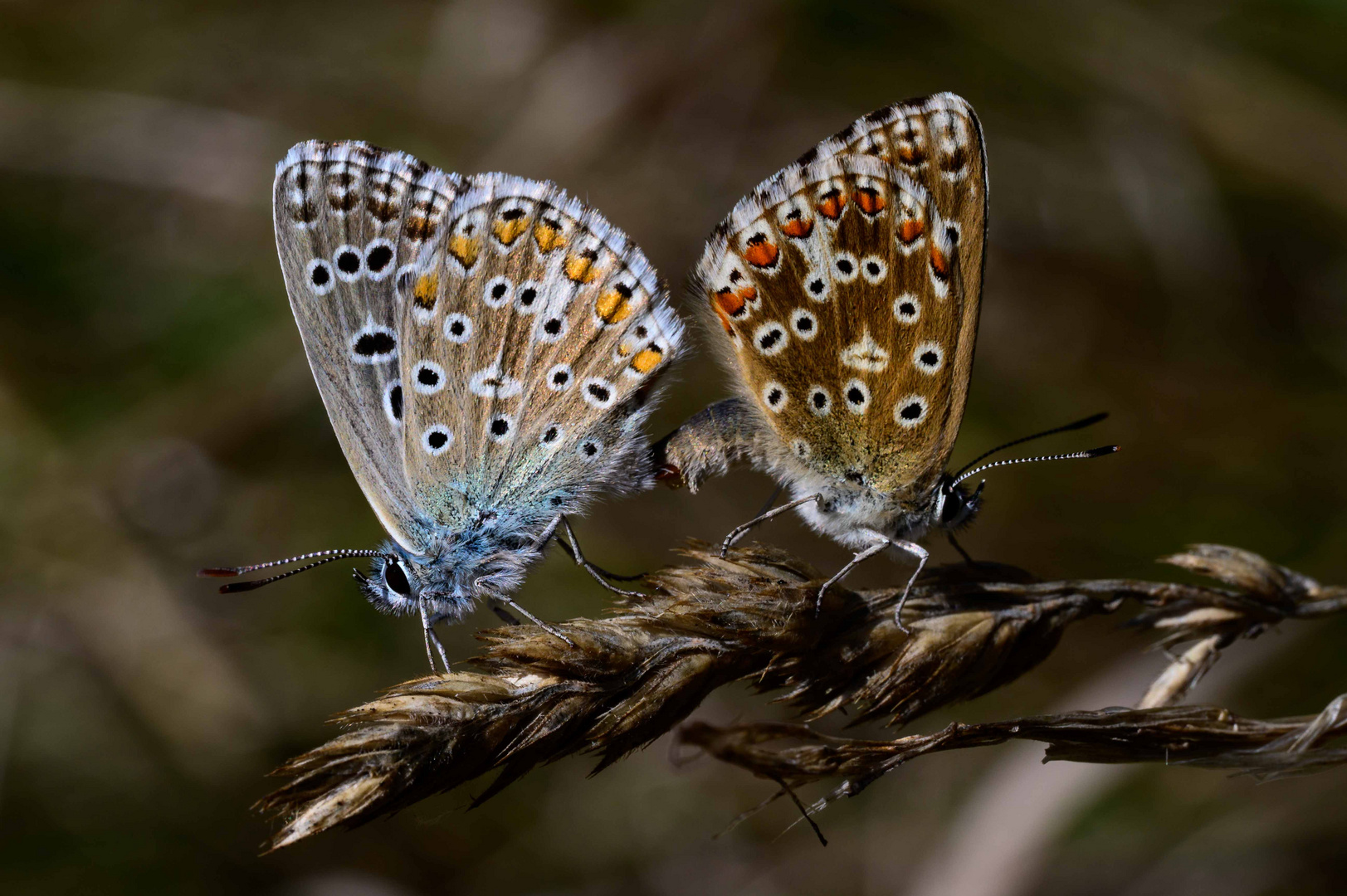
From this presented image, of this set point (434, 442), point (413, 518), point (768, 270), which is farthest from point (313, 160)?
point (768, 270)

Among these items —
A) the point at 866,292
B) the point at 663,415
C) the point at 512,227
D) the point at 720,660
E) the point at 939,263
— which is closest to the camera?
the point at 720,660

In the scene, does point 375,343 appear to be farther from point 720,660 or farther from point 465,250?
point 720,660

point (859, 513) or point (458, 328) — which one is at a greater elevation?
point (458, 328)

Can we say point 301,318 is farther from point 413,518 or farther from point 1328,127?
point 1328,127

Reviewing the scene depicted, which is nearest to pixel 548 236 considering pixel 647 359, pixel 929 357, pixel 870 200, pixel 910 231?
pixel 647 359

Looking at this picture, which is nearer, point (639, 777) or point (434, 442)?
point (434, 442)

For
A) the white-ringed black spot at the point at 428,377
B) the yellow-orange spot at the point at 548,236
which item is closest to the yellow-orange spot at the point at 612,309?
the yellow-orange spot at the point at 548,236

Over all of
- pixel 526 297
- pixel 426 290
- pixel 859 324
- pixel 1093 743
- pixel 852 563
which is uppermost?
pixel 426 290
